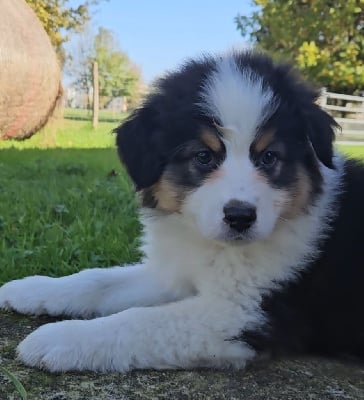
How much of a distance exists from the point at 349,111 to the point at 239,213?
2204 centimetres

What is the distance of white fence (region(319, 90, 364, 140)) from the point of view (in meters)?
21.2

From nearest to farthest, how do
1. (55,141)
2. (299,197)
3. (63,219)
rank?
(299,197) → (63,219) → (55,141)

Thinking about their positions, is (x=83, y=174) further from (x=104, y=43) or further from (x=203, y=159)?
(x=104, y=43)

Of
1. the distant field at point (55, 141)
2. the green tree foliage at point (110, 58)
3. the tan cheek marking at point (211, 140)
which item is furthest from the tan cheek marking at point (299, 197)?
the green tree foliage at point (110, 58)

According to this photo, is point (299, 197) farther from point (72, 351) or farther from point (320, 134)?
point (72, 351)

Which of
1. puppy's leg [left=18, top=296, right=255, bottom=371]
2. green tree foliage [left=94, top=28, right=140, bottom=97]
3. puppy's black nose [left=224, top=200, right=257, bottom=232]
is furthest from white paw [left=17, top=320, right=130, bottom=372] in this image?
green tree foliage [left=94, top=28, right=140, bottom=97]

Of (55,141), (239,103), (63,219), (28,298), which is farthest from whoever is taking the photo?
(55,141)

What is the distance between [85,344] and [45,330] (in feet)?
0.59

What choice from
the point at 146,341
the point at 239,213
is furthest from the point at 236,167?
the point at 146,341

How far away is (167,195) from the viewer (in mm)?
2523

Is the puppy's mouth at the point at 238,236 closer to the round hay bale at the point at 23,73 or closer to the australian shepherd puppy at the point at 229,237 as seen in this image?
the australian shepherd puppy at the point at 229,237

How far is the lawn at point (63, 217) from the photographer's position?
3.49 m

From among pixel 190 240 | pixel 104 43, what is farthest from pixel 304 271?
pixel 104 43

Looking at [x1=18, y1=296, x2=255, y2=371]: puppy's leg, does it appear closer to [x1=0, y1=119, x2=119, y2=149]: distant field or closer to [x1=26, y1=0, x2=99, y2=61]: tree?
[x1=0, y1=119, x2=119, y2=149]: distant field
